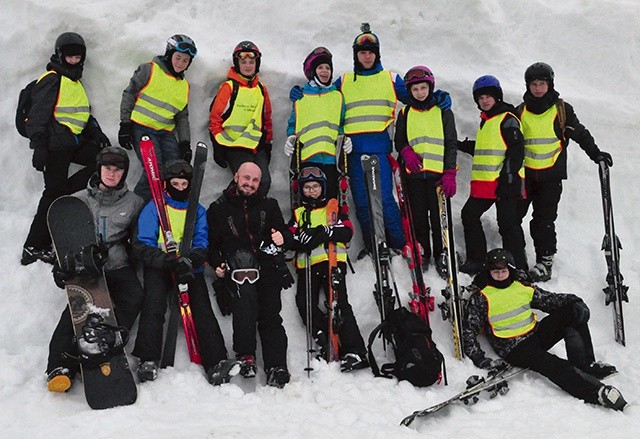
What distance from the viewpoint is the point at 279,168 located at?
724 cm

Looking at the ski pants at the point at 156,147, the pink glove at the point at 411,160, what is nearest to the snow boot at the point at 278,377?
the ski pants at the point at 156,147

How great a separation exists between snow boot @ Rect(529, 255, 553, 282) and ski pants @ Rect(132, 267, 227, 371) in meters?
3.75

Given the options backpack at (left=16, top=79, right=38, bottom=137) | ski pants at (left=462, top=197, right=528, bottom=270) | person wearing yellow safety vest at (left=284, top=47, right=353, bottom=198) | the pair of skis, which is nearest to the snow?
the pair of skis

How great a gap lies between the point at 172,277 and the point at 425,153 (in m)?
3.01

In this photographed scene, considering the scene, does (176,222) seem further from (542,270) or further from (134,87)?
(542,270)

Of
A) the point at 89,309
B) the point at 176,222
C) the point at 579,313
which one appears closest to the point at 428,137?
the point at 579,313

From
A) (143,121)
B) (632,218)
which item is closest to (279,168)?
(143,121)

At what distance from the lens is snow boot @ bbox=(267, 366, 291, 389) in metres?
5.30

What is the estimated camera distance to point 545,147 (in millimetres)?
6984

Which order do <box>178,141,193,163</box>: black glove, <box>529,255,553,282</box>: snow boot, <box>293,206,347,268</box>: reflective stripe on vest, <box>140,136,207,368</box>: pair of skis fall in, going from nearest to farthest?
<box>140,136,207,368</box>: pair of skis → <box>293,206,347,268</box>: reflective stripe on vest → <box>178,141,193,163</box>: black glove → <box>529,255,553,282</box>: snow boot

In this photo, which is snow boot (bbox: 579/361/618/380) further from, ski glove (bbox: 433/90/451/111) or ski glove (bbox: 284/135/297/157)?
ski glove (bbox: 284/135/297/157)

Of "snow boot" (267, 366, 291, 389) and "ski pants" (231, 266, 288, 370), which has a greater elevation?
"ski pants" (231, 266, 288, 370)

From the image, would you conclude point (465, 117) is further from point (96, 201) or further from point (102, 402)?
point (102, 402)

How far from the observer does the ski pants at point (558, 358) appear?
5.45m
